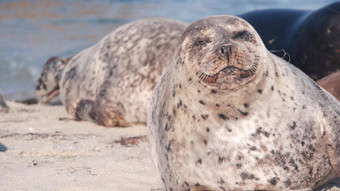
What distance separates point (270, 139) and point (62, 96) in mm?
4211

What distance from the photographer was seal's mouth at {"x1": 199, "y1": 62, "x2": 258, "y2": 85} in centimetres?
311

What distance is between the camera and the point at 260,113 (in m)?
3.24

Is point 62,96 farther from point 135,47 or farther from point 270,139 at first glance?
point 270,139

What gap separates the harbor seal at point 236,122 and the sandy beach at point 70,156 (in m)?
0.67

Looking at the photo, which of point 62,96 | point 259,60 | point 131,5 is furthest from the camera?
point 131,5

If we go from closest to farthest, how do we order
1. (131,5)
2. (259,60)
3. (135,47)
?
1. (259,60)
2. (135,47)
3. (131,5)

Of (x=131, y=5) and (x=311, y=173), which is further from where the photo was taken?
(x=131, y=5)

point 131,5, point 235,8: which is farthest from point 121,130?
point 131,5

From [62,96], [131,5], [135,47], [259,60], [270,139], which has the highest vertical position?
[259,60]

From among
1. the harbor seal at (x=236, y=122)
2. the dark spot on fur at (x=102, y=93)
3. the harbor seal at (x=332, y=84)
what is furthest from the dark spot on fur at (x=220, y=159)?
the dark spot on fur at (x=102, y=93)

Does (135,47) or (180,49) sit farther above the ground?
(180,49)

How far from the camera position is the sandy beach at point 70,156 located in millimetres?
3932

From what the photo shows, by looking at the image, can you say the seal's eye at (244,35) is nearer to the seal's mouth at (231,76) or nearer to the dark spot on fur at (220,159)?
the seal's mouth at (231,76)

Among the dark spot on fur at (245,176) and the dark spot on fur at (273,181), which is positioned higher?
the dark spot on fur at (245,176)
